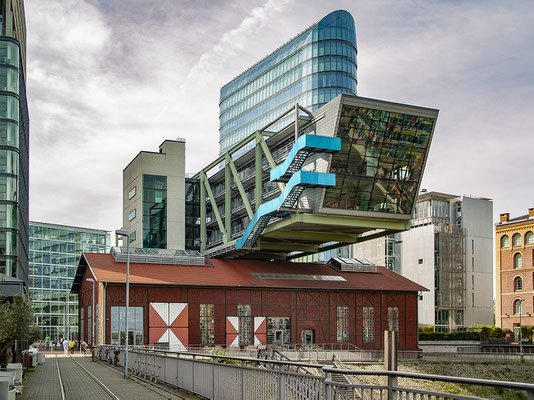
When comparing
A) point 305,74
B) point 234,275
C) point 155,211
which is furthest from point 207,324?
point 305,74

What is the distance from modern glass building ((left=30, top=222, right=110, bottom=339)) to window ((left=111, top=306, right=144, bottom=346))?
66.6 m

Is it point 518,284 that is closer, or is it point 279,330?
point 279,330

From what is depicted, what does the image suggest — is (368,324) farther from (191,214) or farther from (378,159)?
(191,214)

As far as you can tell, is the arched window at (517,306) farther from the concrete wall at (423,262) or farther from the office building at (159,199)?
the office building at (159,199)

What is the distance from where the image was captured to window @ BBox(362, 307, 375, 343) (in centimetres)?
6694

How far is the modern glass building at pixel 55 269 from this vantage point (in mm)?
119938

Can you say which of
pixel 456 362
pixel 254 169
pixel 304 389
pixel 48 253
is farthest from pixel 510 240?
pixel 304 389

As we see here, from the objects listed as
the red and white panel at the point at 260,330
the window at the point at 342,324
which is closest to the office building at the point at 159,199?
the red and white panel at the point at 260,330

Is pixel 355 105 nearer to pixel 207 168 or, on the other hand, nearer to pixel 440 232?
pixel 207 168

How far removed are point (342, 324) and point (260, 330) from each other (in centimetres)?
955

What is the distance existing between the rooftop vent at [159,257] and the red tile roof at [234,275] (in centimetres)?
62

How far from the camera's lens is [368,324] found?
6750 cm

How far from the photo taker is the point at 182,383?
72.7 ft

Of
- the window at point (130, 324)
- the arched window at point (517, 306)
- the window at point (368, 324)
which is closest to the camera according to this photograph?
the window at point (130, 324)
